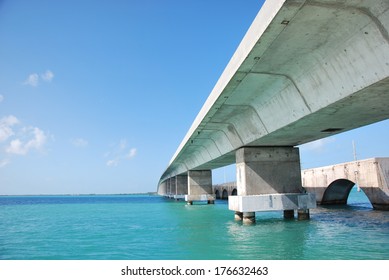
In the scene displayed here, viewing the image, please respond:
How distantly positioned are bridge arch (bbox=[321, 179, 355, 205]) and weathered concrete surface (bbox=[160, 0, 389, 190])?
2152 centimetres

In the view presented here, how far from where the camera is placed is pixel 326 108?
35.5 ft

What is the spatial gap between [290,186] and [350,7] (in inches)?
530

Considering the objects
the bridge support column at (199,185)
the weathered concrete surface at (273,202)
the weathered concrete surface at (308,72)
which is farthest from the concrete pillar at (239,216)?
the bridge support column at (199,185)

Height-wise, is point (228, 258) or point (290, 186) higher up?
point (290, 186)

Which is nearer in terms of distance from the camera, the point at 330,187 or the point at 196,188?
the point at 330,187

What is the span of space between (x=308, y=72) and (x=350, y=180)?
22.3m

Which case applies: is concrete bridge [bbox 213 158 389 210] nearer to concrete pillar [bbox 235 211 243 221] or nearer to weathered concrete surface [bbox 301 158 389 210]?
weathered concrete surface [bbox 301 158 389 210]

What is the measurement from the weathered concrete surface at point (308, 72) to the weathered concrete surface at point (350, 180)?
476 inches

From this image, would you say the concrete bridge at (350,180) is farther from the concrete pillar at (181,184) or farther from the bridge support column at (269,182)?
the concrete pillar at (181,184)

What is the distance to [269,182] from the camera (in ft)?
62.4

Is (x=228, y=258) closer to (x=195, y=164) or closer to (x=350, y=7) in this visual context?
(x=350, y=7)

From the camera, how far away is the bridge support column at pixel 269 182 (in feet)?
60.5

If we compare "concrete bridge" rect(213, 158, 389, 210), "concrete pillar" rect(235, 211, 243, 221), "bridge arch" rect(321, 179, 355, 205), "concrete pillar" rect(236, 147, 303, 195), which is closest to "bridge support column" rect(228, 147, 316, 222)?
"concrete pillar" rect(236, 147, 303, 195)
